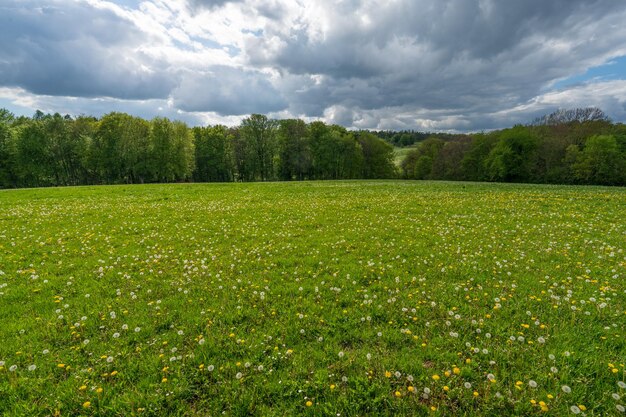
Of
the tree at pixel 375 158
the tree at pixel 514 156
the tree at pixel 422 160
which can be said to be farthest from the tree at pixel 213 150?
the tree at pixel 514 156

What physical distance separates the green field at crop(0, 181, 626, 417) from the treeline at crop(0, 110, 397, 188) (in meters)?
62.7

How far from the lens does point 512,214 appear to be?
55.3ft

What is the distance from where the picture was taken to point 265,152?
78.2m

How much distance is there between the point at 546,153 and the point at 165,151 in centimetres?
8799

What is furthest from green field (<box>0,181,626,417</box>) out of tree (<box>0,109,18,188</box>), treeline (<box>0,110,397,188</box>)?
tree (<box>0,109,18,188</box>)

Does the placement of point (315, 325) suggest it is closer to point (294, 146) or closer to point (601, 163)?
point (294, 146)

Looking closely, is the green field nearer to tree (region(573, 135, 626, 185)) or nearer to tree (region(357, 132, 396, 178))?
tree (region(573, 135, 626, 185))

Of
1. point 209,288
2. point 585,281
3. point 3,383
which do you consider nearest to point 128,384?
point 3,383

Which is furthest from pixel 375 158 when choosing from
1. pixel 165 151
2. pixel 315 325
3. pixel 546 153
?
pixel 315 325

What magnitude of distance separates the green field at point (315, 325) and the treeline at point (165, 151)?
6265 centimetres

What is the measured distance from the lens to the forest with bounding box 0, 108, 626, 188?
2517 inches

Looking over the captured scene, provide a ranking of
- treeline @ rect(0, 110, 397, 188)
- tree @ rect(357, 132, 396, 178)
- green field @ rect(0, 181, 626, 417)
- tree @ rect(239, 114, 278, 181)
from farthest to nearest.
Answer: tree @ rect(357, 132, 396, 178) → tree @ rect(239, 114, 278, 181) → treeline @ rect(0, 110, 397, 188) → green field @ rect(0, 181, 626, 417)

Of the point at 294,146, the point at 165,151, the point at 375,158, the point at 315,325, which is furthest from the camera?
the point at 375,158

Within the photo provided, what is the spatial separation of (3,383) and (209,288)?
389 centimetres
